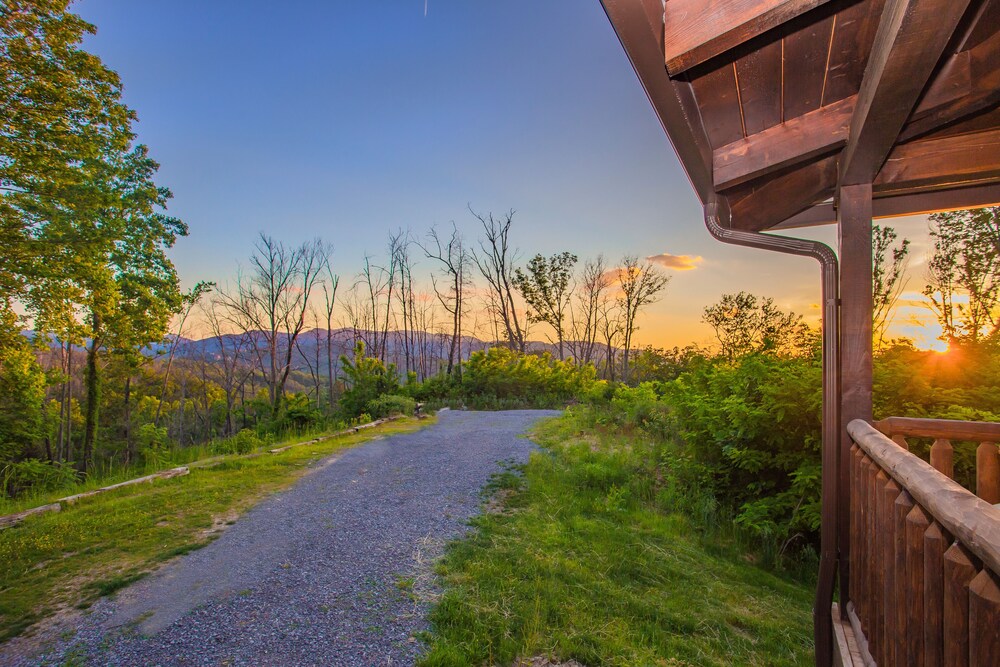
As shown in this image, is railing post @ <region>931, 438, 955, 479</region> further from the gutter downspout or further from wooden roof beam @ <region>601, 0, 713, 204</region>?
wooden roof beam @ <region>601, 0, 713, 204</region>

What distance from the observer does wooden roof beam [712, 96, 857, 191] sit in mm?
1976

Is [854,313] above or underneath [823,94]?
underneath

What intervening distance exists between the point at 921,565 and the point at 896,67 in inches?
52.2

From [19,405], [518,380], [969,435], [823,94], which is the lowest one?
[19,405]

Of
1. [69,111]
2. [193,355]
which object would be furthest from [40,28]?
[193,355]

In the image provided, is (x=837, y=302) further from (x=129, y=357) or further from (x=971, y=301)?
(x=129, y=357)

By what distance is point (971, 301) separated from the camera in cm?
812

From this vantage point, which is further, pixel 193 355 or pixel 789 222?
pixel 193 355

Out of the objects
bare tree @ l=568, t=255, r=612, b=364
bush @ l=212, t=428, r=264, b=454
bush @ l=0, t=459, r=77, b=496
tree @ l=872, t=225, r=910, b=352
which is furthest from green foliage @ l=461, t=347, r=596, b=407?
bush @ l=0, t=459, r=77, b=496

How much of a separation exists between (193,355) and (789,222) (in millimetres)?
25214

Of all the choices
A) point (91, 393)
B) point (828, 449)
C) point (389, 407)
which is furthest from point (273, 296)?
point (828, 449)

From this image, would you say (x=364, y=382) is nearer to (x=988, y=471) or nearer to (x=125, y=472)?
(x=125, y=472)

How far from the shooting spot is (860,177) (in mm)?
2041

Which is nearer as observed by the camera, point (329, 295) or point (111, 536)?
point (111, 536)
